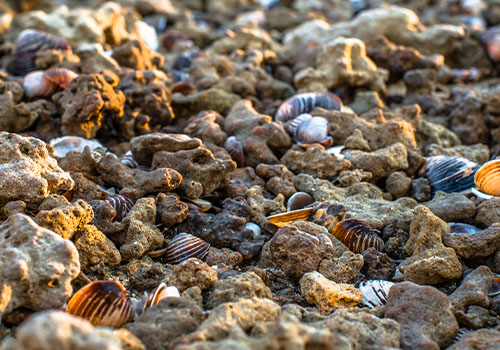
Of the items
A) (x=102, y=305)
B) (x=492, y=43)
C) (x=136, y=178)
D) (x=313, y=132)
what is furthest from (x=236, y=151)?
(x=492, y=43)

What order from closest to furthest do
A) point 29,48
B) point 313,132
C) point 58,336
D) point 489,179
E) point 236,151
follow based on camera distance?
point 58,336 < point 489,179 < point 236,151 < point 313,132 < point 29,48

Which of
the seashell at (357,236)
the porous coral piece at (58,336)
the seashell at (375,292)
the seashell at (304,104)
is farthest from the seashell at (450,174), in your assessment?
the porous coral piece at (58,336)

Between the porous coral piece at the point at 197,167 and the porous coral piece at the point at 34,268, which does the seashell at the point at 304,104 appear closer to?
the porous coral piece at the point at 197,167

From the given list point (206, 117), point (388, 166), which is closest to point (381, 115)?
point (388, 166)

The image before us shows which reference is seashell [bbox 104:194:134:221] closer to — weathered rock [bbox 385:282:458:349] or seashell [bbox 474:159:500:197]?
weathered rock [bbox 385:282:458:349]

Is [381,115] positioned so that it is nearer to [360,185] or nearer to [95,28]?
[360,185]

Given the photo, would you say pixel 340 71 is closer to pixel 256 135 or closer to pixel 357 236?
pixel 256 135
